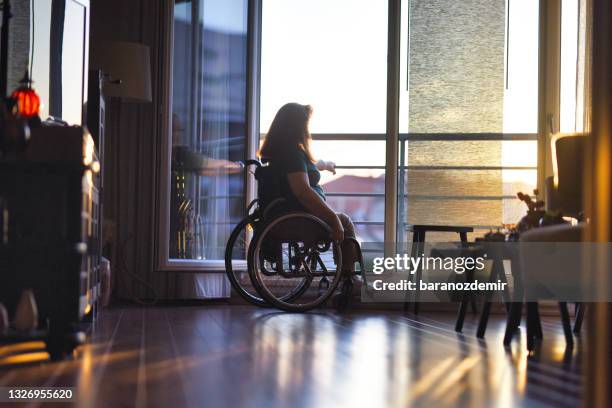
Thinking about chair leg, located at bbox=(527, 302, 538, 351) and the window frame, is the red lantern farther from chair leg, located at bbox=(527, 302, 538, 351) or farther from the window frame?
the window frame

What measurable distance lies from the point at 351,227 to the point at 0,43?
6.79 feet

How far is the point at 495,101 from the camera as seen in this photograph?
435 cm

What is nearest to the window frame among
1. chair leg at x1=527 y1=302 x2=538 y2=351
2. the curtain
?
the curtain

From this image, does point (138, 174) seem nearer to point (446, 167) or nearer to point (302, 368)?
point (446, 167)

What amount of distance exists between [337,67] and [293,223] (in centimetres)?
288

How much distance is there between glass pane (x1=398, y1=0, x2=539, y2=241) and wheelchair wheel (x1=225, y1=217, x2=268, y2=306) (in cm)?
100

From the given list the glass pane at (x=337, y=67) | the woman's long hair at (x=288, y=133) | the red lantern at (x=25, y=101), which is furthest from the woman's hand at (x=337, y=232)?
the glass pane at (x=337, y=67)

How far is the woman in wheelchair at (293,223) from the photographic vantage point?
3637mm

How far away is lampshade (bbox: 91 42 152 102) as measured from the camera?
386cm

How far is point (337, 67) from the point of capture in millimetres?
6227

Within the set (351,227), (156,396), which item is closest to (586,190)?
(156,396)

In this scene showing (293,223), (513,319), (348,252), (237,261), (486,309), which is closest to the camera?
(513,319)

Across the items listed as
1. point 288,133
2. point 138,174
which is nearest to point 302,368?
point 288,133

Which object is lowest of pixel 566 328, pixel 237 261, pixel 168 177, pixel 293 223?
pixel 566 328
